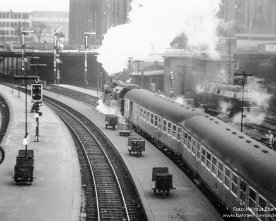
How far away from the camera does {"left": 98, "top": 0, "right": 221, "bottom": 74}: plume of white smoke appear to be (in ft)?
178

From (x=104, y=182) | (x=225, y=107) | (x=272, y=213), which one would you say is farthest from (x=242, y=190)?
(x=225, y=107)

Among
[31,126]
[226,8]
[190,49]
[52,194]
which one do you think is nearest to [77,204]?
[52,194]

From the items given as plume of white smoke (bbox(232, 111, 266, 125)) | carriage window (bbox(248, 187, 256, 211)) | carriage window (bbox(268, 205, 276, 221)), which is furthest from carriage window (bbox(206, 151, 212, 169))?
plume of white smoke (bbox(232, 111, 266, 125))

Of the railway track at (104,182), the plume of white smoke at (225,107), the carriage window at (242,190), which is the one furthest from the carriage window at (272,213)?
the plume of white smoke at (225,107)

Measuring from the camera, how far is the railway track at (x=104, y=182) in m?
21.4

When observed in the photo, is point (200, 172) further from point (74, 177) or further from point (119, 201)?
point (74, 177)

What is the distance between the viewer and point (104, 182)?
2664cm

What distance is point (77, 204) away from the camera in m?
21.4

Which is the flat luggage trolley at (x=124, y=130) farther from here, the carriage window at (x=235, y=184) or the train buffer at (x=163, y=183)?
Answer: the carriage window at (x=235, y=184)

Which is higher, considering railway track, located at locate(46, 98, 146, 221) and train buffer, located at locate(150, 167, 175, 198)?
train buffer, located at locate(150, 167, 175, 198)

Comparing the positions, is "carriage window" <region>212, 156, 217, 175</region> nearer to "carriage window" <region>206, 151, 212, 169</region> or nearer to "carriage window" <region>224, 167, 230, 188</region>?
"carriage window" <region>206, 151, 212, 169</region>

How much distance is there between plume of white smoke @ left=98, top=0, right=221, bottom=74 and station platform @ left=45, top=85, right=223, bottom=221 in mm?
20408

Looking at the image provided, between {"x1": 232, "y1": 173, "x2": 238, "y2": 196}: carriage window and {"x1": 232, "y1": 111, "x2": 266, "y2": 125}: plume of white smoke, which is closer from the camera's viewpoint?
{"x1": 232, "y1": 173, "x2": 238, "y2": 196}: carriage window

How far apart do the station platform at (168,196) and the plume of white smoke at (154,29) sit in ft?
67.0
